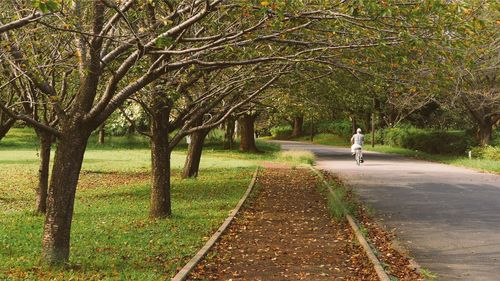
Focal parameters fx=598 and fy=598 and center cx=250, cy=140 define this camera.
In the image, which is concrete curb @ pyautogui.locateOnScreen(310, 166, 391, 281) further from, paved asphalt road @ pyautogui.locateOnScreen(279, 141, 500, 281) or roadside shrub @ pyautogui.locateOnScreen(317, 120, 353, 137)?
roadside shrub @ pyautogui.locateOnScreen(317, 120, 353, 137)

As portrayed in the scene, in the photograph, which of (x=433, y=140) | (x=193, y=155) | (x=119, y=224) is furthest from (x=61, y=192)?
(x=433, y=140)

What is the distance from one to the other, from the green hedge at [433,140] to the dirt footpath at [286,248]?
20.5 metres

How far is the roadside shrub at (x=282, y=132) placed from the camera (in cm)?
8260

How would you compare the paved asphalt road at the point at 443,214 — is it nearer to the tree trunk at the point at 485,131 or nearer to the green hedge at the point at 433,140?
the tree trunk at the point at 485,131

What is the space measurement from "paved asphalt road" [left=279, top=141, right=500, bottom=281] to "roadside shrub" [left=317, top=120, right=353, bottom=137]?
1620 inches

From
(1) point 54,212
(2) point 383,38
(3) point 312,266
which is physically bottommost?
(3) point 312,266

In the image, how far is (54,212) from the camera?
7.98 metres

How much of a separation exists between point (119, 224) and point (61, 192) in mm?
4881

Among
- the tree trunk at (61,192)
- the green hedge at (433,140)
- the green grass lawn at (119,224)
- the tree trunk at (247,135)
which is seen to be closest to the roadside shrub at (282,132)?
the green hedge at (433,140)

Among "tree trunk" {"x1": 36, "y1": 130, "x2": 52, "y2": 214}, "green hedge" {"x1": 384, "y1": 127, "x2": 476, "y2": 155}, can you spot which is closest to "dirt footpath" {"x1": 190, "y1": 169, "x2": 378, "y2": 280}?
"tree trunk" {"x1": 36, "y1": 130, "x2": 52, "y2": 214}

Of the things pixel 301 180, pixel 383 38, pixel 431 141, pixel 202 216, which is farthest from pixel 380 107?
pixel 383 38

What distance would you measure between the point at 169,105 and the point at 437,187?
9.81m

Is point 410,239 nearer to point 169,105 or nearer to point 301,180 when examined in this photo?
point 169,105

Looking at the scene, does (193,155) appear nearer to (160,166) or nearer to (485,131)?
(160,166)
